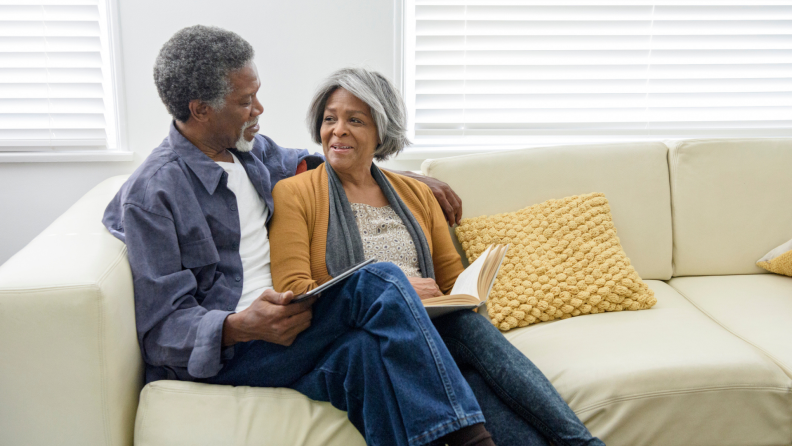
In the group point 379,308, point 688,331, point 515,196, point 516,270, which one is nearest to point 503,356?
point 379,308

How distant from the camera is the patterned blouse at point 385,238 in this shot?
1587 mm

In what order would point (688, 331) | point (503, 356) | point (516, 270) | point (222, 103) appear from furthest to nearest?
point (516, 270)
point (688, 331)
point (222, 103)
point (503, 356)

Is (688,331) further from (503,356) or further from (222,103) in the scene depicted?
(222,103)

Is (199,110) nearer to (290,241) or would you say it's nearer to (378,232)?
(290,241)

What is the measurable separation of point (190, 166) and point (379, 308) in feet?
1.99

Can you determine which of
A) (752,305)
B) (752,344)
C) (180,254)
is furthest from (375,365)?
(752,305)

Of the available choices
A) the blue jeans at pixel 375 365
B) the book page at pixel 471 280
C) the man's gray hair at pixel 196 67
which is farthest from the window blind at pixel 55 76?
the book page at pixel 471 280

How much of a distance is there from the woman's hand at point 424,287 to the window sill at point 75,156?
4.59ft

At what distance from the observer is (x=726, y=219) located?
203 centimetres

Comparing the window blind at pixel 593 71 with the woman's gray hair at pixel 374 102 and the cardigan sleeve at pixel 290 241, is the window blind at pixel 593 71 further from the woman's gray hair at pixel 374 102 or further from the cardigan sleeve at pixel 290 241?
the cardigan sleeve at pixel 290 241

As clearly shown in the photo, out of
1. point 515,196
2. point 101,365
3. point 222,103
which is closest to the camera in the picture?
point 101,365

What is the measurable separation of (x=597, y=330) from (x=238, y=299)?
988mm

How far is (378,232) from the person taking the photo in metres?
1.63

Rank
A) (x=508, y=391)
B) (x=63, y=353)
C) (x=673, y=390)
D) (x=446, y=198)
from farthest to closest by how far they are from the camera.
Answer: (x=446, y=198), (x=673, y=390), (x=508, y=391), (x=63, y=353)
